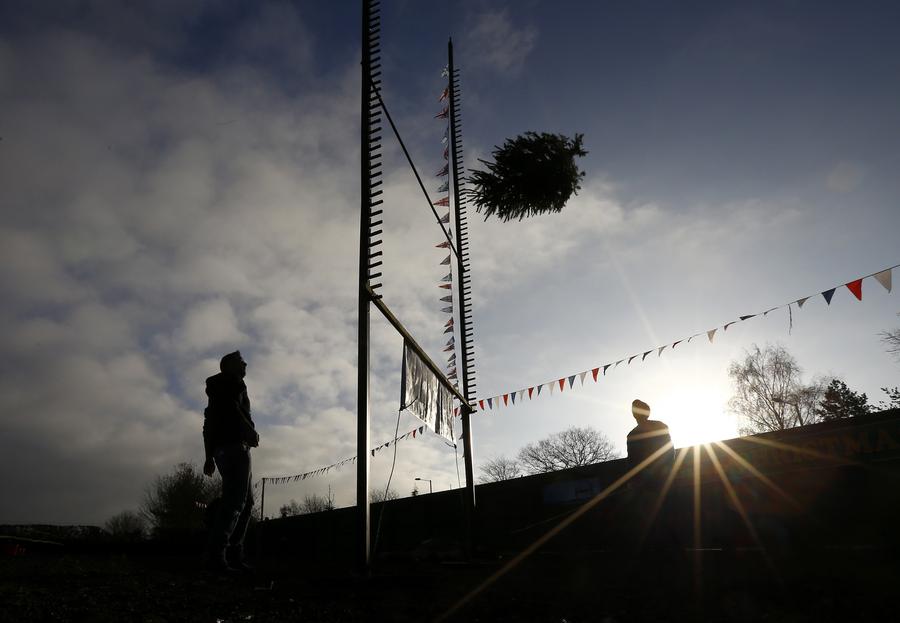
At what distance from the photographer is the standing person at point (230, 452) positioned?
15.4ft

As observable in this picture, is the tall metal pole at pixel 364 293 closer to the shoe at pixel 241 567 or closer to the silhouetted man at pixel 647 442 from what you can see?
the shoe at pixel 241 567

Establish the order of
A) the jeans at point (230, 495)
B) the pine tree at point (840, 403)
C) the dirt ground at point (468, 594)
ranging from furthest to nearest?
1. the pine tree at point (840, 403)
2. the jeans at point (230, 495)
3. the dirt ground at point (468, 594)

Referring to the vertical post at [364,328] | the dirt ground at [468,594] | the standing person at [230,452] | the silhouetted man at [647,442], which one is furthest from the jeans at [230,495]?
the silhouetted man at [647,442]

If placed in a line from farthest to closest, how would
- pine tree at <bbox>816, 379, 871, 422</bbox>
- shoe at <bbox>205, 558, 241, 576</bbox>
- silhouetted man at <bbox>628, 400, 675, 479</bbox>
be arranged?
pine tree at <bbox>816, 379, 871, 422</bbox>, silhouetted man at <bbox>628, 400, 675, 479</bbox>, shoe at <bbox>205, 558, 241, 576</bbox>

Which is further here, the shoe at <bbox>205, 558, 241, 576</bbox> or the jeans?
the jeans

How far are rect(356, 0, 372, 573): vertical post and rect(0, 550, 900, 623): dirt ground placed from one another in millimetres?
606

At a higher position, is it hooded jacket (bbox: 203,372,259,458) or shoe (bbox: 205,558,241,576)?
hooded jacket (bbox: 203,372,259,458)

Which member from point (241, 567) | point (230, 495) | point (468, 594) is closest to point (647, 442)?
point (468, 594)

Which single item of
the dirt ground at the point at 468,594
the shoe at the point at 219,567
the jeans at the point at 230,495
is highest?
the jeans at the point at 230,495

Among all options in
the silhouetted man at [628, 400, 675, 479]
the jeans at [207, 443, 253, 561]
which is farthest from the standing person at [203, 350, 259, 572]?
the silhouetted man at [628, 400, 675, 479]

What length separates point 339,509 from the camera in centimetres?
2198

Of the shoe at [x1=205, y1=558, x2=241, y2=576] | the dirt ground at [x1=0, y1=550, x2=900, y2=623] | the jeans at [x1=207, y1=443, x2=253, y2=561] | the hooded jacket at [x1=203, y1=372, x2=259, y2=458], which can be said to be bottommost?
the dirt ground at [x1=0, y1=550, x2=900, y2=623]

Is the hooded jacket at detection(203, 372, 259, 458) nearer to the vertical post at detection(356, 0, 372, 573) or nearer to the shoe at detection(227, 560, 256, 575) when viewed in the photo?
the shoe at detection(227, 560, 256, 575)

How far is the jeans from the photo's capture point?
184 inches
